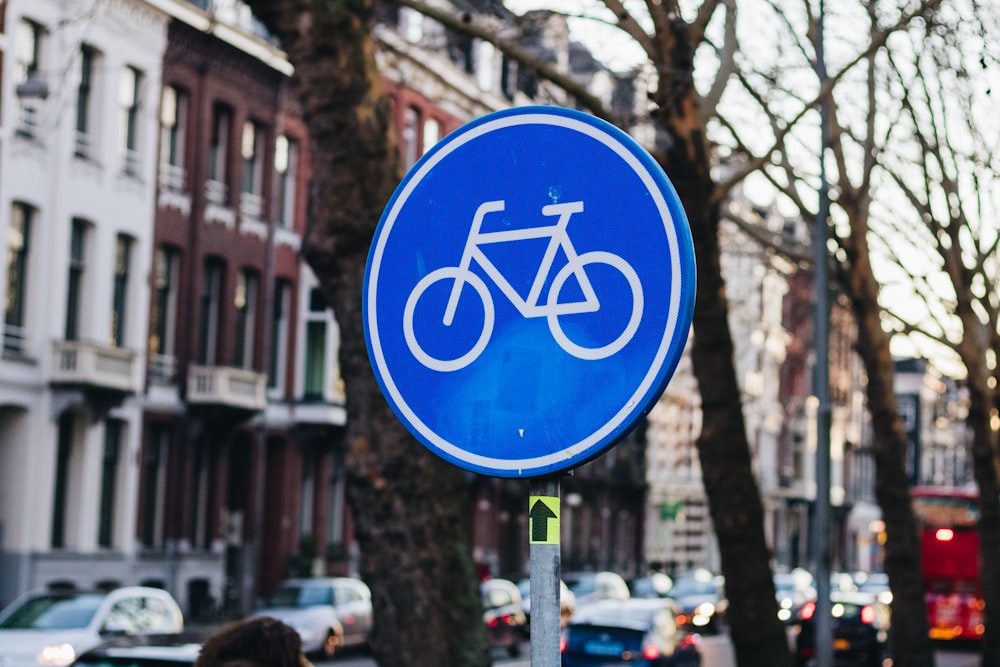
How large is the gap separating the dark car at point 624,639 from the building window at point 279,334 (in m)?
21.9

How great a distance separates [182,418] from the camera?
133 ft

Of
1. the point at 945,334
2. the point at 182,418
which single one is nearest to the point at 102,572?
the point at 182,418

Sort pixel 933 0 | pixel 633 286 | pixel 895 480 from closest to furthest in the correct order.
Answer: pixel 633 286 → pixel 933 0 → pixel 895 480

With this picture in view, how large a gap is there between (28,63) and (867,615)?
65.1ft

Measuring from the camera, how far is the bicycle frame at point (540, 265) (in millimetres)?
3762

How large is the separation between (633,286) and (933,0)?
1133 cm

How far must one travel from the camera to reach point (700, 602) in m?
47.1

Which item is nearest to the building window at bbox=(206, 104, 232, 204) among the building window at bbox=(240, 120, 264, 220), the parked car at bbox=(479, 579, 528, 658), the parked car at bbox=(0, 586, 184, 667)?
the building window at bbox=(240, 120, 264, 220)

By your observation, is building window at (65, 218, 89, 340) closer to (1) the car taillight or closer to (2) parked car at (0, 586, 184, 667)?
(2) parked car at (0, 586, 184, 667)

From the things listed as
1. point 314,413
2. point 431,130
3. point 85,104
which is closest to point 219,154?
point 85,104

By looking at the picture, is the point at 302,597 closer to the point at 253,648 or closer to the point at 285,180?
the point at 285,180

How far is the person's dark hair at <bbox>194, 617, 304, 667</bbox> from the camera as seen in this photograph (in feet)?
15.0

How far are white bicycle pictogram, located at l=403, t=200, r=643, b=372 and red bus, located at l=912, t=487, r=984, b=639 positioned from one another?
42.3 metres

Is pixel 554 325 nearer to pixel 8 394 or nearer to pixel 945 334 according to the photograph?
pixel 945 334
